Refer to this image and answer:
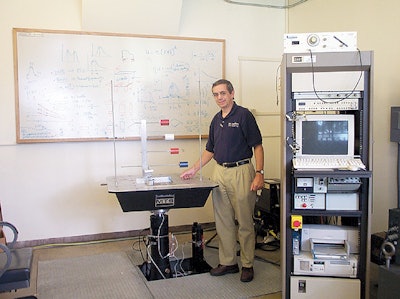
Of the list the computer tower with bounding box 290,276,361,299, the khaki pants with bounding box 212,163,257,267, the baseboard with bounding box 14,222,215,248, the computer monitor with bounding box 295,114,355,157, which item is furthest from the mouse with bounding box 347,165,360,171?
the baseboard with bounding box 14,222,215,248

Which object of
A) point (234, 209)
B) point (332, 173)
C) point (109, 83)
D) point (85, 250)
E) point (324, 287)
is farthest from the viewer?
point (109, 83)

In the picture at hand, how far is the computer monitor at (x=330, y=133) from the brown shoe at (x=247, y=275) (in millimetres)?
1043

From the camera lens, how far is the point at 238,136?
2932 mm

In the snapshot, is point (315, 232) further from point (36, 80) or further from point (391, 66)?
point (36, 80)

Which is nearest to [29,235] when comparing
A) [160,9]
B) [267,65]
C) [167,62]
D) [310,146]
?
[167,62]

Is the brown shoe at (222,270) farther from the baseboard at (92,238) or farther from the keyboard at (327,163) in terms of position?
the baseboard at (92,238)

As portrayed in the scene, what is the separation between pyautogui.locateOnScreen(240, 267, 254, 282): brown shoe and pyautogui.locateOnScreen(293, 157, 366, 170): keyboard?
38.8 inches

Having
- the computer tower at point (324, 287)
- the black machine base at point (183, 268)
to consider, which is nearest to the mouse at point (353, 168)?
the computer tower at point (324, 287)

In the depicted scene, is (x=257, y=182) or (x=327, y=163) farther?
(x=257, y=182)

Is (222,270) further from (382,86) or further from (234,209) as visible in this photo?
(382,86)

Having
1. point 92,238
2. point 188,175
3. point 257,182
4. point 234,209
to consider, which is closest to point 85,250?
point 92,238

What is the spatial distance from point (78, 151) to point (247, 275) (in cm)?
201

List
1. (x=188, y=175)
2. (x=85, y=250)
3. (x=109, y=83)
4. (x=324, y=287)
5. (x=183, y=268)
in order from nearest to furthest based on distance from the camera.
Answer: (x=324, y=287)
(x=188, y=175)
(x=183, y=268)
(x=85, y=250)
(x=109, y=83)

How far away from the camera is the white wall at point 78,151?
3.60 m
